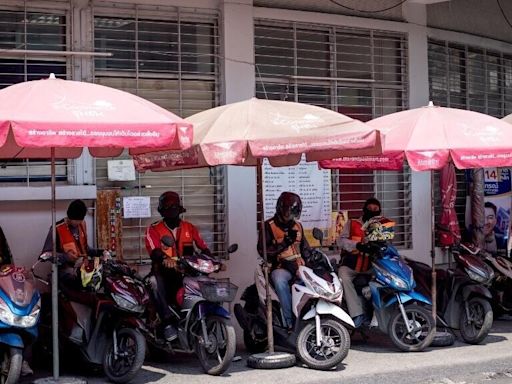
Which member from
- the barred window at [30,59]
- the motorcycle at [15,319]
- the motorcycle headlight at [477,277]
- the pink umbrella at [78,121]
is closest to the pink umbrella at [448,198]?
the motorcycle headlight at [477,277]

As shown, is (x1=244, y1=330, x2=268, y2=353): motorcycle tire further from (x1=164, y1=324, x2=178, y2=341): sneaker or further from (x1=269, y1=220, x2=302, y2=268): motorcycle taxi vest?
(x1=164, y1=324, x2=178, y2=341): sneaker

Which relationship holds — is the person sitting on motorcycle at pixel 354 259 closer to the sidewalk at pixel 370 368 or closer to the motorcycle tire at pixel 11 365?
the sidewalk at pixel 370 368

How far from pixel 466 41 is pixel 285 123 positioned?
19.8 ft

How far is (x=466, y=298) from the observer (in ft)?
29.6

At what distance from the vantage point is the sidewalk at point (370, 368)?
757 centimetres

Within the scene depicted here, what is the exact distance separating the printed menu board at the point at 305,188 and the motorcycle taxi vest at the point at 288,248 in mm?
1841

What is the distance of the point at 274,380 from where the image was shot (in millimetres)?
7480

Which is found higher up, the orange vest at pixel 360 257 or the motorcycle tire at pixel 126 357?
the orange vest at pixel 360 257

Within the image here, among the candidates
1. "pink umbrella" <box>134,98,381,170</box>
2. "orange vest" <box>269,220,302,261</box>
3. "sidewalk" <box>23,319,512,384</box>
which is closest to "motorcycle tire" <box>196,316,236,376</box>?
"sidewalk" <box>23,319,512,384</box>

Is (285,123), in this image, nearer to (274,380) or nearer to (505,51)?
(274,380)

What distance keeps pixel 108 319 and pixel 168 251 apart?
0.99m

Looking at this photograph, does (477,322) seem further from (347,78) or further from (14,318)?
(14,318)

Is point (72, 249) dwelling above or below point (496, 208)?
below

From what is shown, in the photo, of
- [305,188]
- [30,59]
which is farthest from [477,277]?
[30,59]
